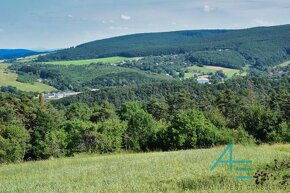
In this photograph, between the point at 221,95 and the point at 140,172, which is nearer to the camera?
the point at 140,172

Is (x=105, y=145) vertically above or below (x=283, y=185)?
below

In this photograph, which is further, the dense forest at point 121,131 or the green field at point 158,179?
the dense forest at point 121,131

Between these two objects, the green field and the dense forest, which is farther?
the dense forest

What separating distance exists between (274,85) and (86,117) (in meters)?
77.8

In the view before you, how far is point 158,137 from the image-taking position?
51.0 metres

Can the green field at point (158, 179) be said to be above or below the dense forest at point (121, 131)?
above

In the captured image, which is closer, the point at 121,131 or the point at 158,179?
the point at 158,179

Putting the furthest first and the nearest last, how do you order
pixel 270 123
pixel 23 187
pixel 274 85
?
pixel 274 85 < pixel 270 123 < pixel 23 187

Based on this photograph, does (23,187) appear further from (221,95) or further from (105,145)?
(221,95)

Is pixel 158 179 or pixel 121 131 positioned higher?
Answer: pixel 158 179

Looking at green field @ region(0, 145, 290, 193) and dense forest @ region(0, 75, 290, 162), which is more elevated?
green field @ region(0, 145, 290, 193)

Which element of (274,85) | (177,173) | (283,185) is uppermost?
(283,185)

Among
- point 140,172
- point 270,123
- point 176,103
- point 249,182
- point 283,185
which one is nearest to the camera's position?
point 283,185

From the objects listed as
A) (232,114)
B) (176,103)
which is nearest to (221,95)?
(232,114)
